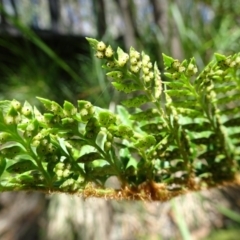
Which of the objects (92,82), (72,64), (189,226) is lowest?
(189,226)

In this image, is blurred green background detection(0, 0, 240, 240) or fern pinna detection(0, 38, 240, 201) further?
blurred green background detection(0, 0, 240, 240)

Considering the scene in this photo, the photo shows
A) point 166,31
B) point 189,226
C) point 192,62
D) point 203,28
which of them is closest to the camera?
point 192,62

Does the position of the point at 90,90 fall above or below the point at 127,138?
above

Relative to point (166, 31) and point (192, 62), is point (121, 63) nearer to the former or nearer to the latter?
point (192, 62)

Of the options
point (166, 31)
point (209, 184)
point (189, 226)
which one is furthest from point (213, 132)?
point (189, 226)

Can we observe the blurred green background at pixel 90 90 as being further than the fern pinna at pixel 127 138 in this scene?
Yes

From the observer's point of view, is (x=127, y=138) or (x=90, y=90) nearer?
(x=127, y=138)

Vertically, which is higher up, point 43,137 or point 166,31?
point 166,31

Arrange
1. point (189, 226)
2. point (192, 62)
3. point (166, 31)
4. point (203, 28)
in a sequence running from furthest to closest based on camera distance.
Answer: point (189, 226), point (203, 28), point (166, 31), point (192, 62)
